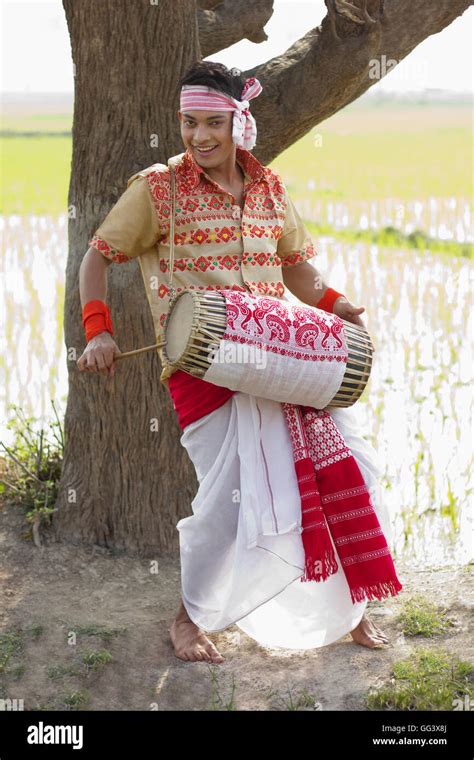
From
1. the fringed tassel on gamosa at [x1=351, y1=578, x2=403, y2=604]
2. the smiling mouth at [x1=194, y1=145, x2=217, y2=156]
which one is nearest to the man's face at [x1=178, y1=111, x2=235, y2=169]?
the smiling mouth at [x1=194, y1=145, x2=217, y2=156]

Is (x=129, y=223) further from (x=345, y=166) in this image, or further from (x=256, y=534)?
(x=345, y=166)

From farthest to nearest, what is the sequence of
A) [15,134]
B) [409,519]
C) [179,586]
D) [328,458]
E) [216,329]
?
[15,134]
[409,519]
[179,586]
[328,458]
[216,329]

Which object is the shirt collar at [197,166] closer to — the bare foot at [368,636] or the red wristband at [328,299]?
the red wristband at [328,299]

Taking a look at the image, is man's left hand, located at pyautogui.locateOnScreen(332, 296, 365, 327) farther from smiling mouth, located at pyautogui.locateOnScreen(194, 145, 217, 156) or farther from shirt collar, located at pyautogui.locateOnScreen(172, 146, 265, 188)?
smiling mouth, located at pyautogui.locateOnScreen(194, 145, 217, 156)

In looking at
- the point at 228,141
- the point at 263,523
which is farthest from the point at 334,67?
the point at 263,523

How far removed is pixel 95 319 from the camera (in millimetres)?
2656

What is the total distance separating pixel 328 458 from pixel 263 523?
0.24 metres

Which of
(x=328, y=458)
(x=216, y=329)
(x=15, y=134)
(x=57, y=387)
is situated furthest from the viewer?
(x=15, y=134)

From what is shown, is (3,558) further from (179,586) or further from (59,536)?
(179,586)

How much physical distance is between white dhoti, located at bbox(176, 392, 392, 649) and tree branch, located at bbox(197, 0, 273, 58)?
70.6 inches

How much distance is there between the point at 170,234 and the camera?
8.77 feet

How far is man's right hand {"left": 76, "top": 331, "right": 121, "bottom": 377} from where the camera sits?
2609 mm

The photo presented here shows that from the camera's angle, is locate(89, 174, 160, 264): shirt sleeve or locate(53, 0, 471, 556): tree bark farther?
locate(53, 0, 471, 556): tree bark

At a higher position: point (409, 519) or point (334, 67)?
point (334, 67)
